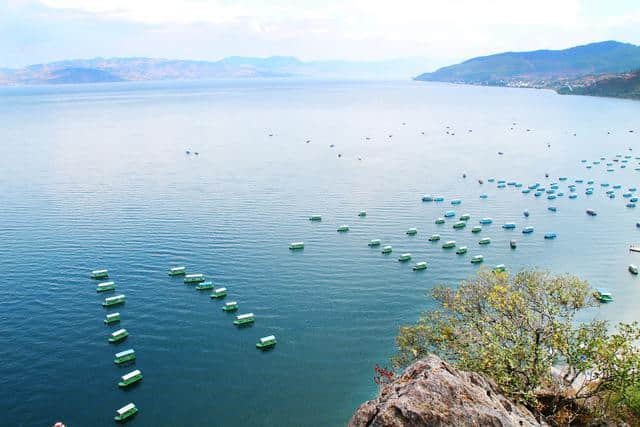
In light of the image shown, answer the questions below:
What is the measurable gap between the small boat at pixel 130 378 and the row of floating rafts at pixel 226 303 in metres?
15.8

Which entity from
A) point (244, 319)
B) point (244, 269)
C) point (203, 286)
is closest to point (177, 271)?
point (203, 286)

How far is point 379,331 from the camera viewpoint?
72188mm

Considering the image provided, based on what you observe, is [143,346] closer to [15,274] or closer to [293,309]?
[293,309]

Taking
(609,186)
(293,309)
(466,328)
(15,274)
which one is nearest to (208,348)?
(293,309)

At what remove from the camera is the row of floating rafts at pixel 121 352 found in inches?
2219

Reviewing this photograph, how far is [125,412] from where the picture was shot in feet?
184

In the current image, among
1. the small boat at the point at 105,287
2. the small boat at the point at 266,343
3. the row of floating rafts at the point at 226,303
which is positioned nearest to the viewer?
the small boat at the point at 266,343

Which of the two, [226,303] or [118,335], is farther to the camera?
[226,303]

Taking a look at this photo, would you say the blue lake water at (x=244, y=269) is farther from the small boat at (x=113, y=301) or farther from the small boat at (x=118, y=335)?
the small boat at (x=118, y=335)

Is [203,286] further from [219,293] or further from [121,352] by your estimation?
[121,352]

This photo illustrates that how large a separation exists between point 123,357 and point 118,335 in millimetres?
5846

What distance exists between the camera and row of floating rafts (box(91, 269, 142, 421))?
56375mm

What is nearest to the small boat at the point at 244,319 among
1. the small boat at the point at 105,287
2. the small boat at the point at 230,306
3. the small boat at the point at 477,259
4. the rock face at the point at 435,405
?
the small boat at the point at 230,306

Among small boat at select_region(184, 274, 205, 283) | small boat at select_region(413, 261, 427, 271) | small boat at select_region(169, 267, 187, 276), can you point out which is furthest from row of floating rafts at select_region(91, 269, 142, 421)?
small boat at select_region(413, 261, 427, 271)
